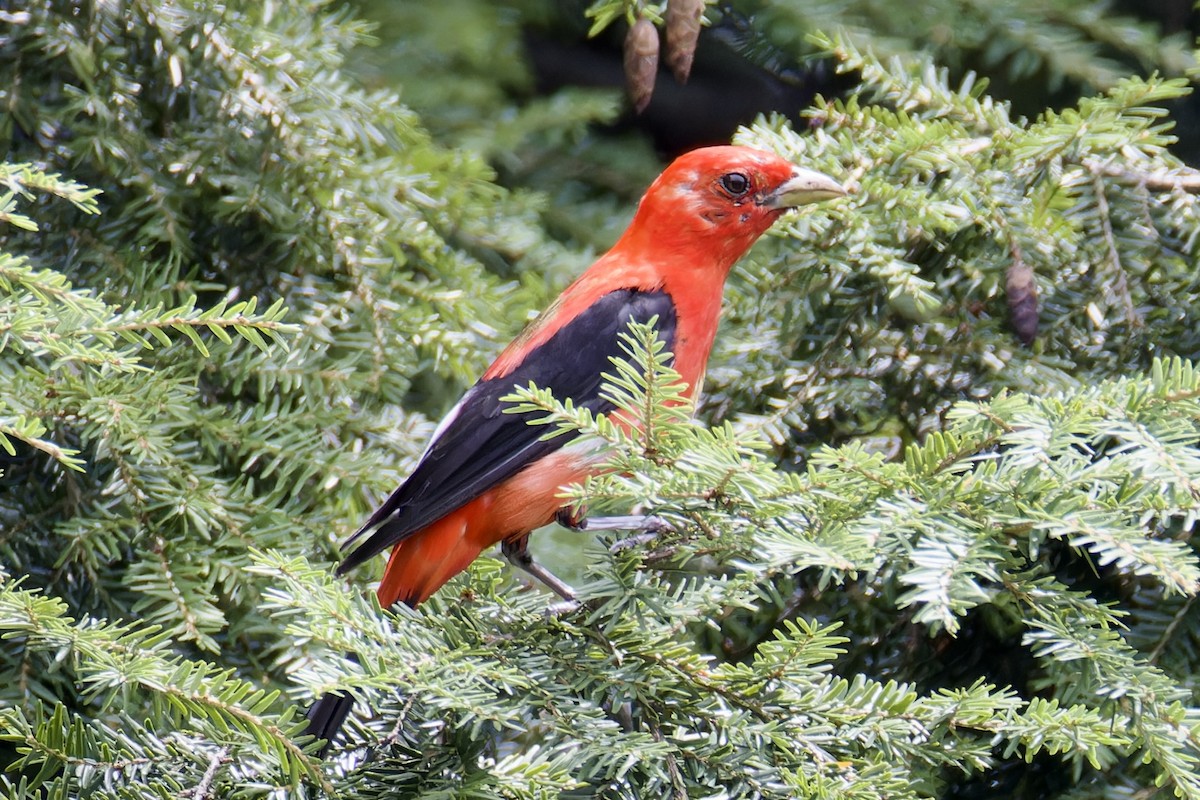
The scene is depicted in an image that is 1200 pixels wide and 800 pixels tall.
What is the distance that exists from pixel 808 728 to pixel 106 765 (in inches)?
34.2

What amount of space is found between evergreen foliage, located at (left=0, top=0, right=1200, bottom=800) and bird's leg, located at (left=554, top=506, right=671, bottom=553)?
0.11m

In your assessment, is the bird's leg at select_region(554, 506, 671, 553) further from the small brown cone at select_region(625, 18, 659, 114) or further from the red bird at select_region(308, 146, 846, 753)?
the small brown cone at select_region(625, 18, 659, 114)

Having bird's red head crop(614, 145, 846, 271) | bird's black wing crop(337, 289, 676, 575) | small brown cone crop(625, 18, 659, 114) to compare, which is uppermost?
Answer: small brown cone crop(625, 18, 659, 114)

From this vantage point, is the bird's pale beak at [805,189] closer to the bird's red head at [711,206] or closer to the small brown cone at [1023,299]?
the bird's red head at [711,206]

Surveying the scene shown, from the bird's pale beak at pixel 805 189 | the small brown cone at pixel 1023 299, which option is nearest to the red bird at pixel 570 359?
the bird's pale beak at pixel 805 189

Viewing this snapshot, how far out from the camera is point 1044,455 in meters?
1.36

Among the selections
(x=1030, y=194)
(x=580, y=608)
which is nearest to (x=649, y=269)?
(x=1030, y=194)

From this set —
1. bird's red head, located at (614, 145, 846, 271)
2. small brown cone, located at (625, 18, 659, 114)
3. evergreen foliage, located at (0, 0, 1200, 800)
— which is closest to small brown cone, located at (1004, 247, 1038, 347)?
evergreen foliage, located at (0, 0, 1200, 800)

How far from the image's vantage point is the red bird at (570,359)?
83.7 inches

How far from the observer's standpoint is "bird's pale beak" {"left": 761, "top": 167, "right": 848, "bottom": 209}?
7.45 feet

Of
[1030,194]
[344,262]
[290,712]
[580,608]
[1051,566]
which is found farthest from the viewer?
[344,262]

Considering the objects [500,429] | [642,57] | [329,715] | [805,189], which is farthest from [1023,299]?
[329,715]

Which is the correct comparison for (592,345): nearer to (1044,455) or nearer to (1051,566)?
(1051,566)

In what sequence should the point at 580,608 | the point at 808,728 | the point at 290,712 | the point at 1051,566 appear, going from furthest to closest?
the point at 1051,566, the point at 580,608, the point at 808,728, the point at 290,712
